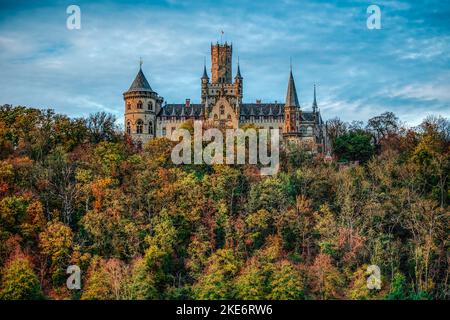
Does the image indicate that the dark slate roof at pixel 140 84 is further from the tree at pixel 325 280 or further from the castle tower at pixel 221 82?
the tree at pixel 325 280

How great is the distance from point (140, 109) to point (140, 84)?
267 centimetres

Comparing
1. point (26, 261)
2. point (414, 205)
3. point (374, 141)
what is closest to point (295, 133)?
point (374, 141)

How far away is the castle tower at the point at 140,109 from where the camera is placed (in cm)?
7019

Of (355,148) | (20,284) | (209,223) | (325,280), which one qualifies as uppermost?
(355,148)

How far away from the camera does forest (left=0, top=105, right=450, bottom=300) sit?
36844 mm

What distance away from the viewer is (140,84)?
7050 cm

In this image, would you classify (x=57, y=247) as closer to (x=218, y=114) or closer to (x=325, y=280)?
(x=325, y=280)

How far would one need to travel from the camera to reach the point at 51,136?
49.6 metres

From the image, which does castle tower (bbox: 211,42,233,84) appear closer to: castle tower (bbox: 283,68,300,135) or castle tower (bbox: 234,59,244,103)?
castle tower (bbox: 234,59,244,103)

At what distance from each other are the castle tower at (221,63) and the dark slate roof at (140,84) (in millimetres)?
12273

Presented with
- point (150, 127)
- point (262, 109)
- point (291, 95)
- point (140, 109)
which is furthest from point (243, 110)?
point (140, 109)

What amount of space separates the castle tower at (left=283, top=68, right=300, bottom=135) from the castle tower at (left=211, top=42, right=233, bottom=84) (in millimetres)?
15488

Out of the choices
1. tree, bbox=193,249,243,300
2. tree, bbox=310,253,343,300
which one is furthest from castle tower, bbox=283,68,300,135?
tree, bbox=193,249,243,300

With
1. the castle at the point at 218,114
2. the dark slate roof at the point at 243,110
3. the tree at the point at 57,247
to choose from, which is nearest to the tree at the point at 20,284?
the tree at the point at 57,247
